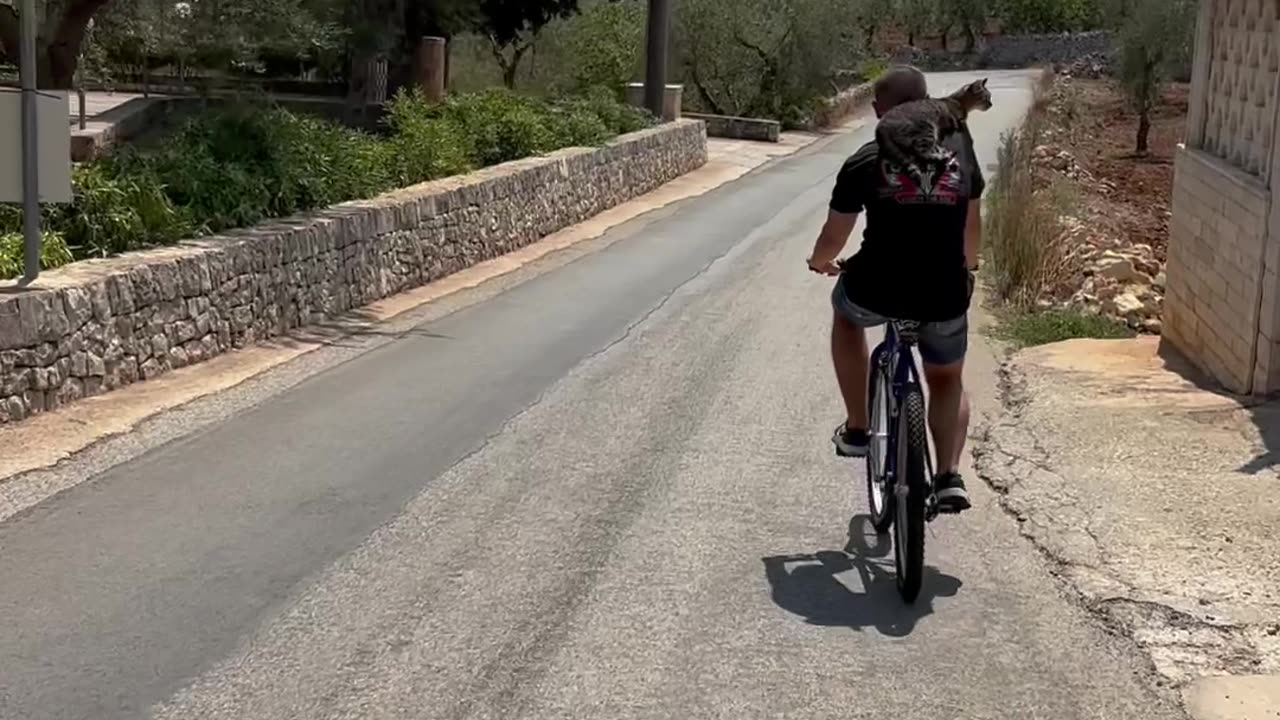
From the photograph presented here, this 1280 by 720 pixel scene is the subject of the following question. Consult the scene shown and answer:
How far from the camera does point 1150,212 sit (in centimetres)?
2467

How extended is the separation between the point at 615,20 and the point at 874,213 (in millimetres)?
35593

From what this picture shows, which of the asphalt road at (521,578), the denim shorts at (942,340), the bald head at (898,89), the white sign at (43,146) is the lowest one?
the asphalt road at (521,578)

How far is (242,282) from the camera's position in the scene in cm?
1125

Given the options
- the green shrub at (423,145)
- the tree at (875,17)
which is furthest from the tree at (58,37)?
the tree at (875,17)

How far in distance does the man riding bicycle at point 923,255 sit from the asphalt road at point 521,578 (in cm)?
65

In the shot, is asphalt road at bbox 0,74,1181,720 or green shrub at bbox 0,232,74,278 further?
green shrub at bbox 0,232,74,278

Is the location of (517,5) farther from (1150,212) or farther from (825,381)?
(825,381)

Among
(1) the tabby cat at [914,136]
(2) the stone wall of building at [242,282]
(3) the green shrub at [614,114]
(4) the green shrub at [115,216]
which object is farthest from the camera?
(3) the green shrub at [614,114]

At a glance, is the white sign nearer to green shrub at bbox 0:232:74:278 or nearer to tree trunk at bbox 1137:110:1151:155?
green shrub at bbox 0:232:74:278

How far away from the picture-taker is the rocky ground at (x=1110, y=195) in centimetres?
1454

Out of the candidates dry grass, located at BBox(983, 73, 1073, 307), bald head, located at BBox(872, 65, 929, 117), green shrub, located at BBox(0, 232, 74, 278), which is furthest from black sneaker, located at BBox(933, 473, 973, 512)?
dry grass, located at BBox(983, 73, 1073, 307)

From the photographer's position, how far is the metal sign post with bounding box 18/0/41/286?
894cm

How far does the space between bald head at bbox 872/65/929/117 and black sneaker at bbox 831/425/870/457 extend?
1283mm

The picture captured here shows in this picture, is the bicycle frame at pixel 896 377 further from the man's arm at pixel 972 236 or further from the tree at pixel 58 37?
the tree at pixel 58 37
